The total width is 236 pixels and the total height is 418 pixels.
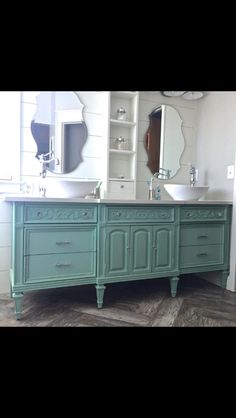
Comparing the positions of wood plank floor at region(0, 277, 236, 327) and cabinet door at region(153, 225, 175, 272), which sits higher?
cabinet door at region(153, 225, 175, 272)

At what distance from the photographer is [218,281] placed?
8.67 ft

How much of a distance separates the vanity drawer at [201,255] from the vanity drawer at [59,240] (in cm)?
80

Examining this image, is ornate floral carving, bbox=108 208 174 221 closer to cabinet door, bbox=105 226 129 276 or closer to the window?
cabinet door, bbox=105 226 129 276

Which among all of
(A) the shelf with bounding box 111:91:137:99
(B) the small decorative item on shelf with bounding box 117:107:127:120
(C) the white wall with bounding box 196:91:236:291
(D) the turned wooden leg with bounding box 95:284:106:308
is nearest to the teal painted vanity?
(D) the turned wooden leg with bounding box 95:284:106:308

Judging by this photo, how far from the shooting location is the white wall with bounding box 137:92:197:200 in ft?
9.10

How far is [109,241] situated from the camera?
1.99 metres

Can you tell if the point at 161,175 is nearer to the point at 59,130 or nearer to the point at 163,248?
the point at 163,248

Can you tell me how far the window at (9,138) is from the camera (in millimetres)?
2260

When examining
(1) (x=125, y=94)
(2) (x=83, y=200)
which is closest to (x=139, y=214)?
(2) (x=83, y=200)

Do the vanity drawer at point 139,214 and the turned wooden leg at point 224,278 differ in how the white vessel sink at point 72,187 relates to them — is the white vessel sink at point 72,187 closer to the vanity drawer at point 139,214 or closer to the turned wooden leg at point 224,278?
the vanity drawer at point 139,214

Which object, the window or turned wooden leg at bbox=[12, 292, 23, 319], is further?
the window

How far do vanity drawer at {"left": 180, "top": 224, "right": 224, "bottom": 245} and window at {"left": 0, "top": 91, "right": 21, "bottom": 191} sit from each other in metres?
1.47

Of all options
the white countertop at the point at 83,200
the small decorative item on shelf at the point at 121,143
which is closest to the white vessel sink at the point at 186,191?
the white countertop at the point at 83,200
